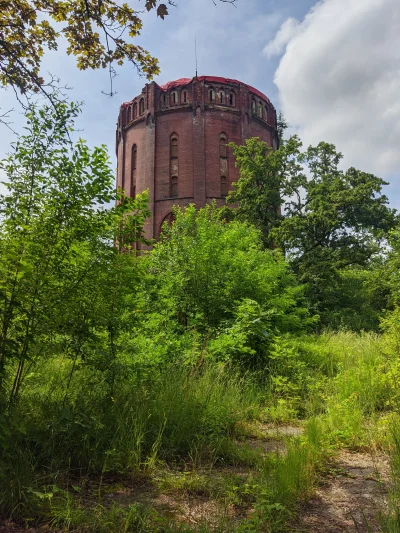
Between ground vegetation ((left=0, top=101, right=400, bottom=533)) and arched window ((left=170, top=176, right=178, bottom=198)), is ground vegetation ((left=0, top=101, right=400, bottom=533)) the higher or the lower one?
the lower one

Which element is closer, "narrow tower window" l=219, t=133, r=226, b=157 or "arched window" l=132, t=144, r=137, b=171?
"narrow tower window" l=219, t=133, r=226, b=157

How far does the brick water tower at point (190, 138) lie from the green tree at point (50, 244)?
23658 millimetres

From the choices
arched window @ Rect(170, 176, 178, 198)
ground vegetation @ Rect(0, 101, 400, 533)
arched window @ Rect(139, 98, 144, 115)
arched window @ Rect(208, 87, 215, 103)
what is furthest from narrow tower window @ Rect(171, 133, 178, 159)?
ground vegetation @ Rect(0, 101, 400, 533)

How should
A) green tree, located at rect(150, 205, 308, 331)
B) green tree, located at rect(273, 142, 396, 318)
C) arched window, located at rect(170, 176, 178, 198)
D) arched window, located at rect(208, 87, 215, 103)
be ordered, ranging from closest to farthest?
1. green tree, located at rect(150, 205, 308, 331)
2. green tree, located at rect(273, 142, 396, 318)
3. arched window, located at rect(170, 176, 178, 198)
4. arched window, located at rect(208, 87, 215, 103)

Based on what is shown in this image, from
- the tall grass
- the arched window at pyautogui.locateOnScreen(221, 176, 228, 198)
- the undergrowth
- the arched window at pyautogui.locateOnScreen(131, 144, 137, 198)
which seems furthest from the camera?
the arched window at pyautogui.locateOnScreen(131, 144, 137, 198)

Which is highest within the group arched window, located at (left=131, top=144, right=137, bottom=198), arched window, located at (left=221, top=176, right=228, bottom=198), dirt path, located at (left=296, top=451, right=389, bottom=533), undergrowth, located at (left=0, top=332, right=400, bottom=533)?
arched window, located at (left=131, top=144, right=137, bottom=198)

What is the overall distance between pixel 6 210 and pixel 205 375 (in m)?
3.31

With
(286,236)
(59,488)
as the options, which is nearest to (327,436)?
(59,488)

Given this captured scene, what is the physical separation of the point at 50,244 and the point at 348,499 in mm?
3188

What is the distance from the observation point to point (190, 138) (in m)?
28.0

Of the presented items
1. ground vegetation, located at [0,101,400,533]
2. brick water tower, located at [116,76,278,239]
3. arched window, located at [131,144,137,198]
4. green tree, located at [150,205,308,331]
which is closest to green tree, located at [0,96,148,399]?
ground vegetation, located at [0,101,400,533]

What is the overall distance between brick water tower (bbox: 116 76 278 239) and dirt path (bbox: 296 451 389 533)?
24.2 metres

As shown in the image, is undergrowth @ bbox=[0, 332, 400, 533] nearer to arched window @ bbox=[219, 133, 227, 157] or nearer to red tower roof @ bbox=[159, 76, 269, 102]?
arched window @ bbox=[219, 133, 227, 157]

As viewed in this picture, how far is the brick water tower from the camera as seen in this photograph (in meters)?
27.7
